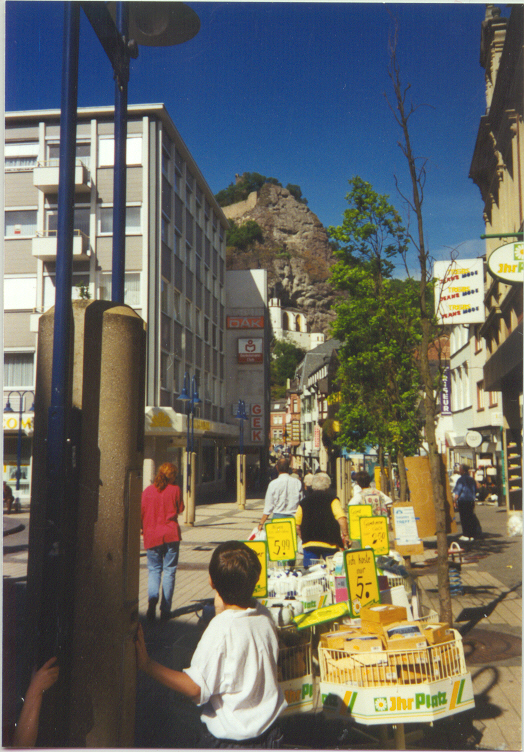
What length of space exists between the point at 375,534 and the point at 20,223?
4.38 meters

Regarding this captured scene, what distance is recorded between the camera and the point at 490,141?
12.9 meters

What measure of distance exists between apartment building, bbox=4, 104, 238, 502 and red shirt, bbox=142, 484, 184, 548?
141 centimetres

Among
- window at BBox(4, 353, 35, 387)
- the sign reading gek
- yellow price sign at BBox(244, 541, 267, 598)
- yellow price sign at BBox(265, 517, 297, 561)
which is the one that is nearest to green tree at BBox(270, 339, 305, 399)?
the sign reading gek

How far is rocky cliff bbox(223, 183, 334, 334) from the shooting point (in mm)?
124812

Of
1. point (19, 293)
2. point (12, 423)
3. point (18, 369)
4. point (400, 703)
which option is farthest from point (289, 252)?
point (400, 703)

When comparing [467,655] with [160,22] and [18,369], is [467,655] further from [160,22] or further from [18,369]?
[160,22]

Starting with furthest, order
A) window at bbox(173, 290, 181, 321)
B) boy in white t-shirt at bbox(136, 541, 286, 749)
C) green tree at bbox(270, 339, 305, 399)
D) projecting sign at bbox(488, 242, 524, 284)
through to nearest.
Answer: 1. green tree at bbox(270, 339, 305, 399)
2. window at bbox(173, 290, 181, 321)
3. projecting sign at bbox(488, 242, 524, 284)
4. boy in white t-shirt at bbox(136, 541, 286, 749)

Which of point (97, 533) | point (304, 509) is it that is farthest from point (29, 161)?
point (304, 509)

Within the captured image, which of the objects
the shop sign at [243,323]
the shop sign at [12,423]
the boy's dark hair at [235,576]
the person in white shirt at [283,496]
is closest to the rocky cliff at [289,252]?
A: the shop sign at [243,323]

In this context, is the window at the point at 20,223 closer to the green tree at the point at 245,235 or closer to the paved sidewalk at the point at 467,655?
the paved sidewalk at the point at 467,655

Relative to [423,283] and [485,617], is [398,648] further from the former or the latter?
[485,617]

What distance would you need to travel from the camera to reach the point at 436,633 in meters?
3.96

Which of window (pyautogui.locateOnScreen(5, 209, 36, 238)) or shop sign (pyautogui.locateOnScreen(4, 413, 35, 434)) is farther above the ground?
window (pyautogui.locateOnScreen(5, 209, 36, 238))

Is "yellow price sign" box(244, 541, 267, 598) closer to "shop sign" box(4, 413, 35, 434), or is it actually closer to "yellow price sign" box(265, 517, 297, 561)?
"yellow price sign" box(265, 517, 297, 561)
